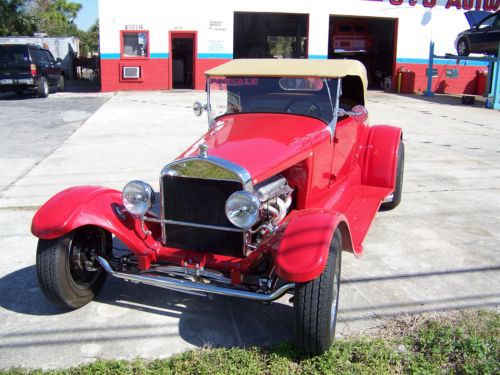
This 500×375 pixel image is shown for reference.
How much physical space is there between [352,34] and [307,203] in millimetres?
21659


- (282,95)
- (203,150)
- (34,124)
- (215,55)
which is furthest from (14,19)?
(203,150)

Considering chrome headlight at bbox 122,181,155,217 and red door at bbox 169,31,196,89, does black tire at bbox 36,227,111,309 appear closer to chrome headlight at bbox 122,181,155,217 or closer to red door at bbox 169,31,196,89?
chrome headlight at bbox 122,181,155,217

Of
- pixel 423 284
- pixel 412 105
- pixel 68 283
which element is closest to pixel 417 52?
pixel 412 105

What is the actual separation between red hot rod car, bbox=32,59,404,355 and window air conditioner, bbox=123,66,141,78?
16909 mm

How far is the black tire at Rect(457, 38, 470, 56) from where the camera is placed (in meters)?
18.5

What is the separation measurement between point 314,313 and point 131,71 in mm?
19171

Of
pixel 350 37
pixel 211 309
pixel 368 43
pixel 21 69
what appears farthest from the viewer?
pixel 368 43

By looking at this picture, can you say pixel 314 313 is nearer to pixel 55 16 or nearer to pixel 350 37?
pixel 350 37

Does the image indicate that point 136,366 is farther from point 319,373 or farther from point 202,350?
point 319,373

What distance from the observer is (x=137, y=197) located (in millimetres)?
3570

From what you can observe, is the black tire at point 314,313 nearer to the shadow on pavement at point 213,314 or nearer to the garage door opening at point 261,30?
the shadow on pavement at point 213,314

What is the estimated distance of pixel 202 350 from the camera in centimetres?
316

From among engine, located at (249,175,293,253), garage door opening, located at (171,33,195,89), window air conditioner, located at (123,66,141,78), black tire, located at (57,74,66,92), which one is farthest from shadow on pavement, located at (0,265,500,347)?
garage door opening, located at (171,33,195,89)

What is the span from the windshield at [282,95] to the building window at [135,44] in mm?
16765
